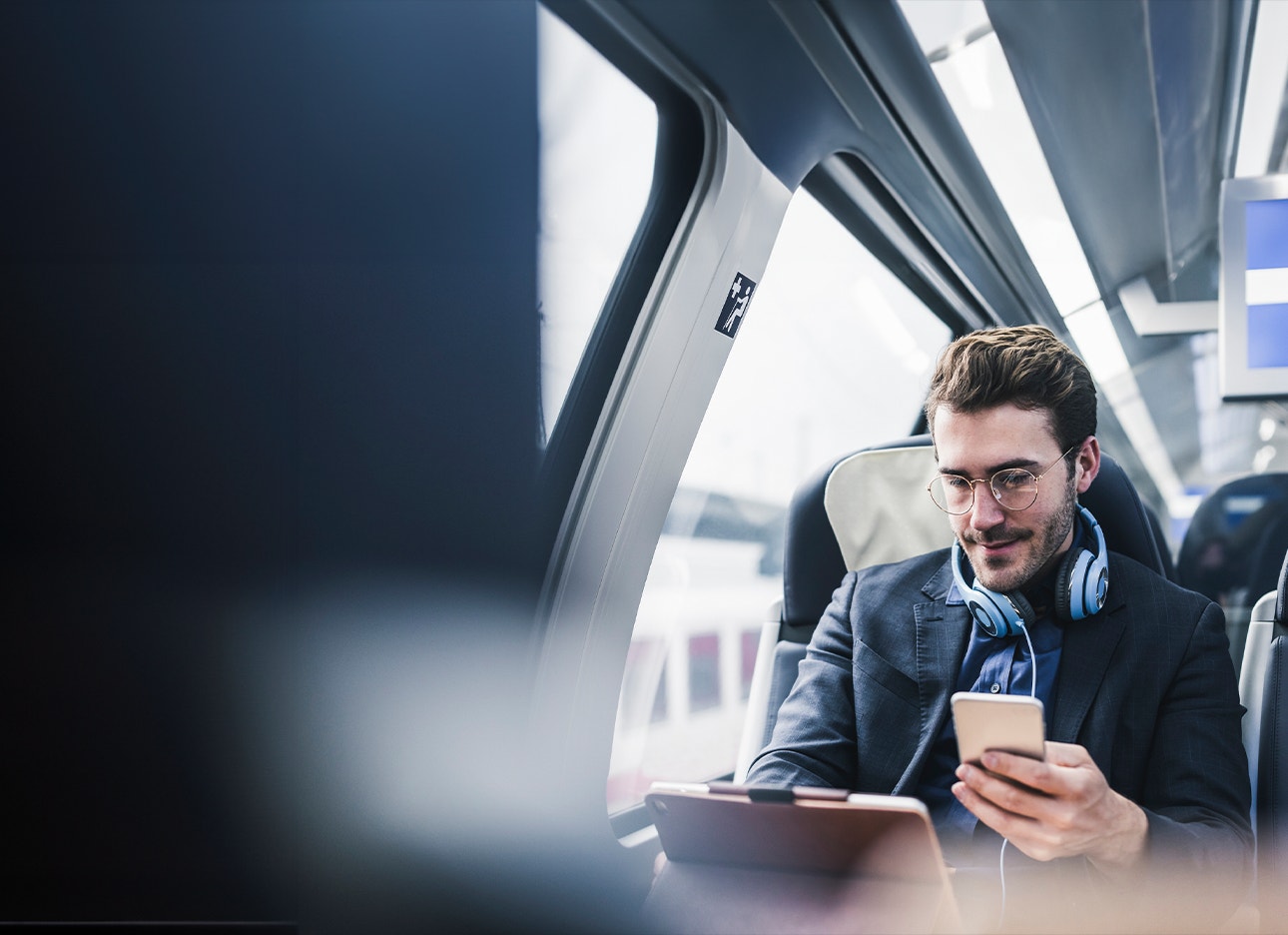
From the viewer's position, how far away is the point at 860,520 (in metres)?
2.29

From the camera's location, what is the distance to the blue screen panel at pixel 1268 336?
282 centimetres

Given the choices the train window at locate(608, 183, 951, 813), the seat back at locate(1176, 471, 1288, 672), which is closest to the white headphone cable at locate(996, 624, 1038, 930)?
the train window at locate(608, 183, 951, 813)

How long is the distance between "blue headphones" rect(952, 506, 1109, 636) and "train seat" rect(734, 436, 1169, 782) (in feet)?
0.84

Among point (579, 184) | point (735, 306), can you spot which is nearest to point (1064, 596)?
point (735, 306)

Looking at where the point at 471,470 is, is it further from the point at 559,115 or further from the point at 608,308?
the point at 559,115

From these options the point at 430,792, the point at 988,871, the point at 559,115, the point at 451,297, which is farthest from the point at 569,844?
the point at 559,115

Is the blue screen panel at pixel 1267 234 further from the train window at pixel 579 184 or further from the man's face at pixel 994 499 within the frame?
the train window at pixel 579 184

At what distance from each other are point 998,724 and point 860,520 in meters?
1.00

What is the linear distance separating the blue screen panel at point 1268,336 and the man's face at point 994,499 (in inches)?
51.6

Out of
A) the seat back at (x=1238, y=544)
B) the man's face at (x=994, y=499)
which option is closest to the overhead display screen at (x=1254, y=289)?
the man's face at (x=994, y=499)

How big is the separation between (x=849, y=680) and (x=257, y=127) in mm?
1526

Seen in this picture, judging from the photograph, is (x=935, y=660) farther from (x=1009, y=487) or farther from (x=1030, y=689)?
(x=1009, y=487)

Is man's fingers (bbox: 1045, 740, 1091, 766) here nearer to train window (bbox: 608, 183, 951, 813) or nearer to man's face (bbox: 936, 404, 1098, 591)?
man's face (bbox: 936, 404, 1098, 591)

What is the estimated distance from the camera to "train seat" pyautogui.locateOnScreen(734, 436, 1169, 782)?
7.32 feet
